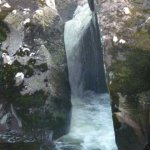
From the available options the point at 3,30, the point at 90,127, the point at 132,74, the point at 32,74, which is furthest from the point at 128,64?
the point at 3,30

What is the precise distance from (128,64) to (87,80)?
2.98 meters

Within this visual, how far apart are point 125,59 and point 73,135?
233 cm

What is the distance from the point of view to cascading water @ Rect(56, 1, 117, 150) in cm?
1079

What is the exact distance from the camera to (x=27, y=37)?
1117 cm

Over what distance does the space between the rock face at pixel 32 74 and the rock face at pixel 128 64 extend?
5.13 feet

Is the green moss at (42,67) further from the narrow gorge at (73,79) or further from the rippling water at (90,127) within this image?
the rippling water at (90,127)

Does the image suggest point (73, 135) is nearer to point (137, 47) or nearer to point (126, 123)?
point (126, 123)

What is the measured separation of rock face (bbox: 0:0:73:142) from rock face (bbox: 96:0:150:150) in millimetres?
1564

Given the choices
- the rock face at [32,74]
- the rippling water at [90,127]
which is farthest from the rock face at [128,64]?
the rock face at [32,74]

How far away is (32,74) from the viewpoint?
1048 cm

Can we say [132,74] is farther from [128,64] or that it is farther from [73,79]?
[73,79]

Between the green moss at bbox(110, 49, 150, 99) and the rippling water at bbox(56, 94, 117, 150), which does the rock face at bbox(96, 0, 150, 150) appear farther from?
the rippling water at bbox(56, 94, 117, 150)

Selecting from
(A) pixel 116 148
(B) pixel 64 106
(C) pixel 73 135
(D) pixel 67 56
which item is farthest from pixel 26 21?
(A) pixel 116 148

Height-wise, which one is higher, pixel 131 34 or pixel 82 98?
pixel 131 34
